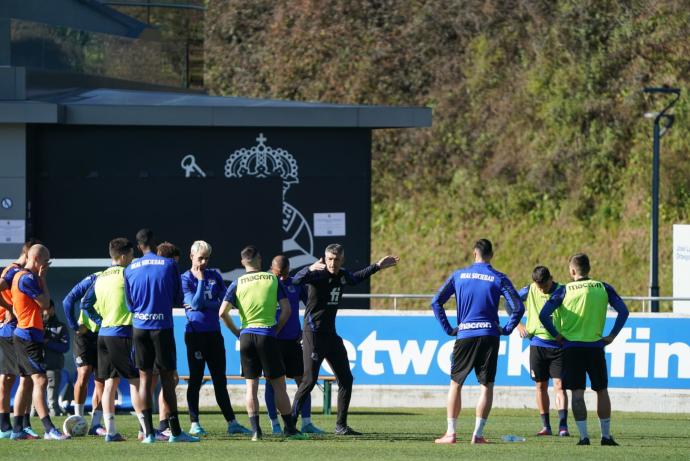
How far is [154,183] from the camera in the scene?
72.0ft

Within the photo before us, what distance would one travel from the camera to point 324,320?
1330 centimetres

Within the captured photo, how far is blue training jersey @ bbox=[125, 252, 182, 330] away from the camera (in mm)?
11844

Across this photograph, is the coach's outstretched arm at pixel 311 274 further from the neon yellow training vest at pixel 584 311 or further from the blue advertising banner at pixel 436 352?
the blue advertising banner at pixel 436 352

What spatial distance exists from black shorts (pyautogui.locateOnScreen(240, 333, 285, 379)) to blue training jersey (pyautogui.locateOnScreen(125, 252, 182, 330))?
90 centimetres

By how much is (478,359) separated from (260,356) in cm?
209

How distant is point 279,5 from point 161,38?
18.1m

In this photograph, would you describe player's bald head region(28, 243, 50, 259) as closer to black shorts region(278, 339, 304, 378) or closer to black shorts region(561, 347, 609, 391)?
black shorts region(278, 339, 304, 378)

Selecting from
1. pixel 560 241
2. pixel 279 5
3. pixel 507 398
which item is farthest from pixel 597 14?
pixel 507 398

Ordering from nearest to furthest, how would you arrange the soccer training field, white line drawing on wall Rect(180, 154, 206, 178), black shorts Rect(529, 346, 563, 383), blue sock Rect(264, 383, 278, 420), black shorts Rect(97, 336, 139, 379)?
the soccer training field < black shorts Rect(97, 336, 139, 379) < blue sock Rect(264, 383, 278, 420) < black shorts Rect(529, 346, 563, 383) < white line drawing on wall Rect(180, 154, 206, 178)

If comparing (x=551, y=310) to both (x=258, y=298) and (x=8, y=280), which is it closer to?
(x=258, y=298)

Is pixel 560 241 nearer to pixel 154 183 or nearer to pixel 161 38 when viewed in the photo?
pixel 161 38

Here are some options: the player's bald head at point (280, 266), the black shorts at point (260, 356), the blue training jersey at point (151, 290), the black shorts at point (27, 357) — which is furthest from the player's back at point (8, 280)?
the player's bald head at point (280, 266)

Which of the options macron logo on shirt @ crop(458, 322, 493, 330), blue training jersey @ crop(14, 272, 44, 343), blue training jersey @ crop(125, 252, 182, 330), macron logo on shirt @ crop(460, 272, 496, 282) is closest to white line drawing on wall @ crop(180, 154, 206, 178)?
blue training jersey @ crop(14, 272, 44, 343)

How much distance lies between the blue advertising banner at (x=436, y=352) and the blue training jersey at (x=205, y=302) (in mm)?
5114
